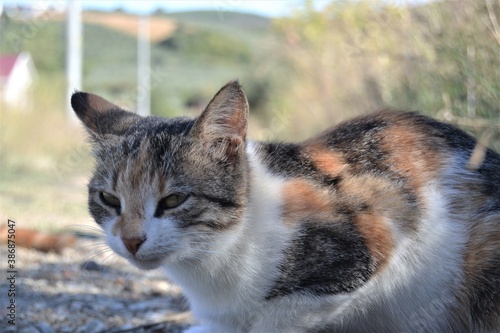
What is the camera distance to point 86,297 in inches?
154

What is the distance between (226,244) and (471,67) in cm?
249

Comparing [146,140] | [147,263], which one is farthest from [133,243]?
[146,140]

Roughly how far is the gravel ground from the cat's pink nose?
0.38 meters

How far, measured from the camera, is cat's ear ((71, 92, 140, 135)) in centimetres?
305

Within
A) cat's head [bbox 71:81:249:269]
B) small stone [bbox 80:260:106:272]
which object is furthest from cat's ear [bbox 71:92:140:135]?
small stone [bbox 80:260:106:272]

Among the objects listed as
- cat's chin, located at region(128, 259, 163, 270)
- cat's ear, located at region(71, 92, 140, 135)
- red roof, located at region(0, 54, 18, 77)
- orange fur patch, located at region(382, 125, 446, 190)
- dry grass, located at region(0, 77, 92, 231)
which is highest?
red roof, located at region(0, 54, 18, 77)

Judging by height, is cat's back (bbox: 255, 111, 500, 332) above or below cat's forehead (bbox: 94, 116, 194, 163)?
below

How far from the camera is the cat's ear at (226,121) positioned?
2693 millimetres

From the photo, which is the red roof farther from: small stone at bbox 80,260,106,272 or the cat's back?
the cat's back

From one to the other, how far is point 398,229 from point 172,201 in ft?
2.92

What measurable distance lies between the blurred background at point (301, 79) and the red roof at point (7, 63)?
26 mm

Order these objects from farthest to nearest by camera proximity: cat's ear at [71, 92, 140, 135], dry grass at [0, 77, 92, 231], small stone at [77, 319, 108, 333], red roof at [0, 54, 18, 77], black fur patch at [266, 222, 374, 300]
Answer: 1. red roof at [0, 54, 18, 77]
2. dry grass at [0, 77, 92, 231]
3. small stone at [77, 319, 108, 333]
4. cat's ear at [71, 92, 140, 135]
5. black fur patch at [266, 222, 374, 300]

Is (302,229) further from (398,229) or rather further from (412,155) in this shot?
(412,155)

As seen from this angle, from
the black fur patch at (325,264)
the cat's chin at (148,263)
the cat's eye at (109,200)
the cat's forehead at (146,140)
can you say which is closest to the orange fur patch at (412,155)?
the black fur patch at (325,264)
